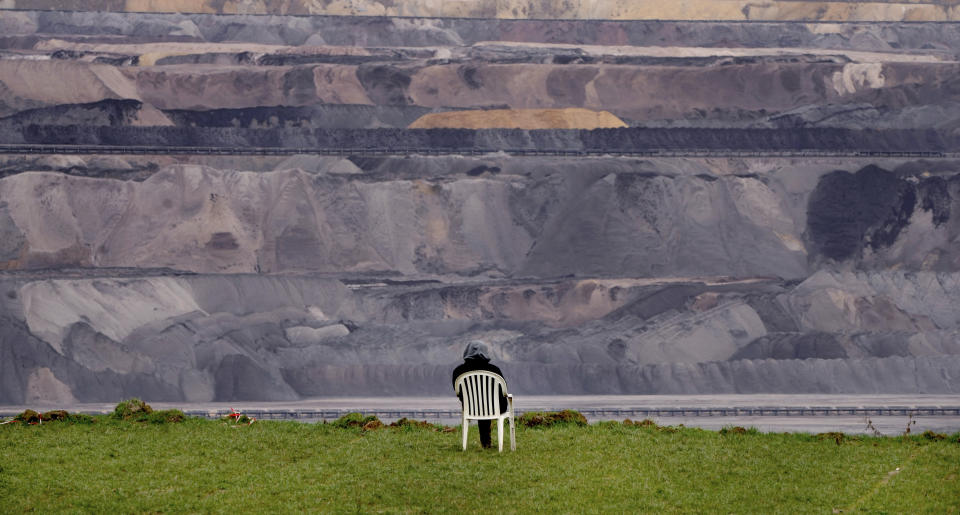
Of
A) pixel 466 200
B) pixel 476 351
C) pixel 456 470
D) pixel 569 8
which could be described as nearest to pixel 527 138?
pixel 466 200

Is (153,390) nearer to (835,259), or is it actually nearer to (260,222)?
(260,222)

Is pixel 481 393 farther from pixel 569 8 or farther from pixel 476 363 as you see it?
pixel 569 8

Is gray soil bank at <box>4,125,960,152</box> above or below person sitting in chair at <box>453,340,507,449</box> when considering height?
above

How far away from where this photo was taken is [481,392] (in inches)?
510

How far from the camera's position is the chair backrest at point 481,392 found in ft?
42.2

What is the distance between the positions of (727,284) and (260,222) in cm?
1815

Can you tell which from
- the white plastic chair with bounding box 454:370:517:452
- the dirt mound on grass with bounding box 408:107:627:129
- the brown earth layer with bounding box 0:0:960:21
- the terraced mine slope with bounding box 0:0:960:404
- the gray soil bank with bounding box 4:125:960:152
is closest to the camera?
the white plastic chair with bounding box 454:370:517:452

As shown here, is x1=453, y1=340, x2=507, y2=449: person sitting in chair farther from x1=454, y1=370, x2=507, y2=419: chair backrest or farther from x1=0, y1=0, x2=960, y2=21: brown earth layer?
x1=0, y1=0, x2=960, y2=21: brown earth layer

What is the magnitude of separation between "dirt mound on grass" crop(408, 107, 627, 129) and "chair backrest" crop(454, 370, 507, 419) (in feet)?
141

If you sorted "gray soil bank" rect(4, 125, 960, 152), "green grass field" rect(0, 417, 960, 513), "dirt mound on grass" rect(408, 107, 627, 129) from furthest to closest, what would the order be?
"dirt mound on grass" rect(408, 107, 627, 129) < "gray soil bank" rect(4, 125, 960, 152) < "green grass field" rect(0, 417, 960, 513)

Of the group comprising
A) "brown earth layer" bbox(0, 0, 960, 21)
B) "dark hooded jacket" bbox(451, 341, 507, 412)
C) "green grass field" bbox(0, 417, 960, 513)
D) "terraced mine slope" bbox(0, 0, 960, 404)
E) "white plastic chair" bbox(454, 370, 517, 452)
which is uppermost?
"brown earth layer" bbox(0, 0, 960, 21)

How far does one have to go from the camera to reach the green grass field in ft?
37.1

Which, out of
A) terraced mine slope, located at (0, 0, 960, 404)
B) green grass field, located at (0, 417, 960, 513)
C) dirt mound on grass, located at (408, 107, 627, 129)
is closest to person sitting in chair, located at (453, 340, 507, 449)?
green grass field, located at (0, 417, 960, 513)

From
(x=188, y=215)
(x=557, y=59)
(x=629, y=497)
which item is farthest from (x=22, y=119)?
(x=629, y=497)
